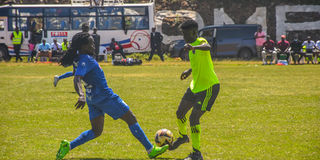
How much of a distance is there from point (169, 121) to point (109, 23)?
25.3m

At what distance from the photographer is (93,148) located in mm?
7879

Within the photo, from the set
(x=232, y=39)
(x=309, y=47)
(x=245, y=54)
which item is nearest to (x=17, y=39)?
(x=232, y=39)

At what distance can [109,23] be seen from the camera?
35.0m

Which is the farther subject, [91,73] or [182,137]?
[182,137]

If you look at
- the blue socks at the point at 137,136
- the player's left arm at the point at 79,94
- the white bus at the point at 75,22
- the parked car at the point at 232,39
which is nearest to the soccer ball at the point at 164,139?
the blue socks at the point at 137,136

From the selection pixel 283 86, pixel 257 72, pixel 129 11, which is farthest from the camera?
pixel 129 11

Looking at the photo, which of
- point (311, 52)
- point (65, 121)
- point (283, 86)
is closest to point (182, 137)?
point (65, 121)

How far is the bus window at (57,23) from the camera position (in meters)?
34.6

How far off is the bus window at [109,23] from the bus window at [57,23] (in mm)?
2232

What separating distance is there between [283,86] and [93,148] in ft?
35.9

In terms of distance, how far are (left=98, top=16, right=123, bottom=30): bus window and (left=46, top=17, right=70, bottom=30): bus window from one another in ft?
7.32

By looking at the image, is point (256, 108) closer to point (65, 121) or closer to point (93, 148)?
point (65, 121)

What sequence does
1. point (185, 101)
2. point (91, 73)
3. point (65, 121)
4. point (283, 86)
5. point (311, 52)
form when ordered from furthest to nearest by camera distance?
point (311, 52) → point (283, 86) → point (65, 121) → point (185, 101) → point (91, 73)

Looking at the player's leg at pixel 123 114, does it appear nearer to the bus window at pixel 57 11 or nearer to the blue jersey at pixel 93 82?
the blue jersey at pixel 93 82
